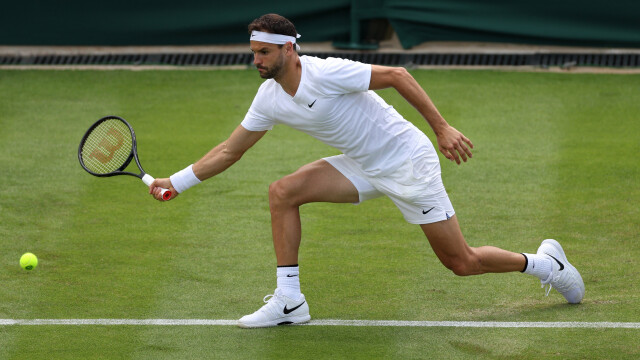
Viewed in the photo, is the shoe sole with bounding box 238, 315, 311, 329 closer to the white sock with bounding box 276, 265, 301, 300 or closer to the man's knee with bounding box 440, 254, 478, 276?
the white sock with bounding box 276, 265, 301, 300

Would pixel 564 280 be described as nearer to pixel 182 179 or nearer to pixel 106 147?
pixel 182 179

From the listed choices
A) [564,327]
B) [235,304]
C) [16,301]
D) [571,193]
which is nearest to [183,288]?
[235,304]

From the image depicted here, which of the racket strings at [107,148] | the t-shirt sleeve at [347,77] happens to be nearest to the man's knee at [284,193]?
the t-shirt sleeve at [347,77]

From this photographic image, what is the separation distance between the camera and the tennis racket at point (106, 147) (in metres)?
5.92

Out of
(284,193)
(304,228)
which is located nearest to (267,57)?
(284,193)

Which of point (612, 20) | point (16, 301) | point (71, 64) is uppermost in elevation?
point (612, 20)

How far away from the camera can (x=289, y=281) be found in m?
5.51

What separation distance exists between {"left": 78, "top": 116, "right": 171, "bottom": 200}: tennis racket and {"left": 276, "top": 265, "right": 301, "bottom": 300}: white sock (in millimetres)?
1131

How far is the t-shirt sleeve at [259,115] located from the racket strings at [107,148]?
0.85 meters

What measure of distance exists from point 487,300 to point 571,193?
6.67 feet

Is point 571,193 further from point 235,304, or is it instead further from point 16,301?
point 16,301

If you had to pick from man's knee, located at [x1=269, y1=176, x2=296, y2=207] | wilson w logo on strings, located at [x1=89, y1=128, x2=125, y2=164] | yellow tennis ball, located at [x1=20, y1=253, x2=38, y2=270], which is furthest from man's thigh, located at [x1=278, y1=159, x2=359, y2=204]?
yellow tennis ball, located at [x1=20, y1=253, x2=38, y2=270]

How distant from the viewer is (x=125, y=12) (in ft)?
36.1

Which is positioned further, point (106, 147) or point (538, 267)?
point (106, 147)
